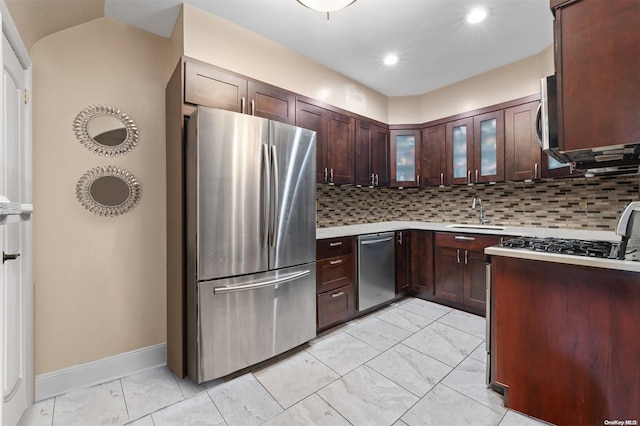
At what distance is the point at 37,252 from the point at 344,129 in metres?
2.76

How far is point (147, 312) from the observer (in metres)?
2.23

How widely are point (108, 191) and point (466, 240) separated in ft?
10.9

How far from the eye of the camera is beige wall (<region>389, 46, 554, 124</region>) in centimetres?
298

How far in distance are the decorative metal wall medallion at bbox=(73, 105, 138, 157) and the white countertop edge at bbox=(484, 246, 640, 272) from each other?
264 cm

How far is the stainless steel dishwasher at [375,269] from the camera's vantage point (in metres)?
2.97

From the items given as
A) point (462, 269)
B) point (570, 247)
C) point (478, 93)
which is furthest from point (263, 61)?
point (462, 269)

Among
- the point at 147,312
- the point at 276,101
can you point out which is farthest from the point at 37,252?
the point at 276,101

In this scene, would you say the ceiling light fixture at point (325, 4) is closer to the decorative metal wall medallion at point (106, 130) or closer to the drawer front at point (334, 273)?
the decorative metal wall medallion at point (106, 130)

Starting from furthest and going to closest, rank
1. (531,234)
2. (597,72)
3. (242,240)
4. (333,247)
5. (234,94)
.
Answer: (531,234)
(333,247)
(234,94)
(242,240)
(597,72)

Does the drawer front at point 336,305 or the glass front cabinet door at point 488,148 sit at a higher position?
the glass front cabinet door at point 488,148

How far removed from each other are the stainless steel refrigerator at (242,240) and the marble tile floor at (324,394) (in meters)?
0.15

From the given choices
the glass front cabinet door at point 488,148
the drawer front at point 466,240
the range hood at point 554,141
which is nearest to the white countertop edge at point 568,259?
the range hood at point 554,141

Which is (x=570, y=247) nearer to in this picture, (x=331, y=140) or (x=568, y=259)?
(x=568, y=259)

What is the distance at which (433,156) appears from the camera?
368 centimetres
